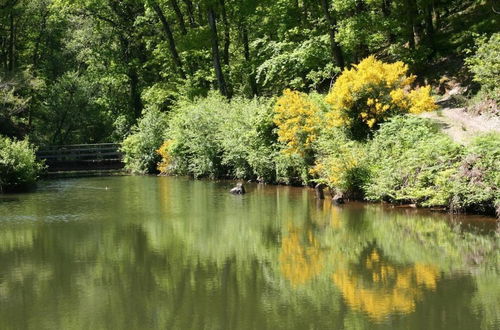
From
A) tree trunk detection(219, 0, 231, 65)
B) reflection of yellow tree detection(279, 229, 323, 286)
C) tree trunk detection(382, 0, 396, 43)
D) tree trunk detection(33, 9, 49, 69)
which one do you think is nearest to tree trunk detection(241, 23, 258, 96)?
tree trunk detection(219, 0, 231, 65)

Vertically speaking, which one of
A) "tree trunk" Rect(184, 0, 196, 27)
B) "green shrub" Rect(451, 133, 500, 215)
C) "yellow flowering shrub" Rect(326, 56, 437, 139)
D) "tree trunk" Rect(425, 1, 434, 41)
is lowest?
"green shrub" Rect(451, 133, 500, 215)

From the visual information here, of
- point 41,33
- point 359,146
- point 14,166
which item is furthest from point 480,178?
point 41,33

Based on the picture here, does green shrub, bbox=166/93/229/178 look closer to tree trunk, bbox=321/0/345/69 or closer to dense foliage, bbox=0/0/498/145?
dense foliage, bbox=0/0/498/145

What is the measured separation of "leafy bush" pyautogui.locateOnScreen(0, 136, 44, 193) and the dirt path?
16.2 meters

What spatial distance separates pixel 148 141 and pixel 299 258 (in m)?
23.9

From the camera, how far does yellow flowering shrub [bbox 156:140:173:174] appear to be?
33.3 metres

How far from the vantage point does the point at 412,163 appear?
1722 centimetres

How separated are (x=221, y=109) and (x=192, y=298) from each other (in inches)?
807

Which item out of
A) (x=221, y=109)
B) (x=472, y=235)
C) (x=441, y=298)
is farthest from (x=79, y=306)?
(x=221, y=109)

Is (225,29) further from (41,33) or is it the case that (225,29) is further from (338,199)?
(338,199)

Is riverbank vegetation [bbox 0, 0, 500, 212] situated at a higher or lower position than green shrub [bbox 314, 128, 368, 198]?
higher

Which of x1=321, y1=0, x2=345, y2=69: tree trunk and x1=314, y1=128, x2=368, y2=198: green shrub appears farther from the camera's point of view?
x1=321, y1=0, x2=345, y2=69: tree trunk

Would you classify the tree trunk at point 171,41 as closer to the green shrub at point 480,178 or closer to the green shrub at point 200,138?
the green shrub at point 200,138

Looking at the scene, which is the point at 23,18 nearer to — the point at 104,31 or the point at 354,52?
the point at 104,31
